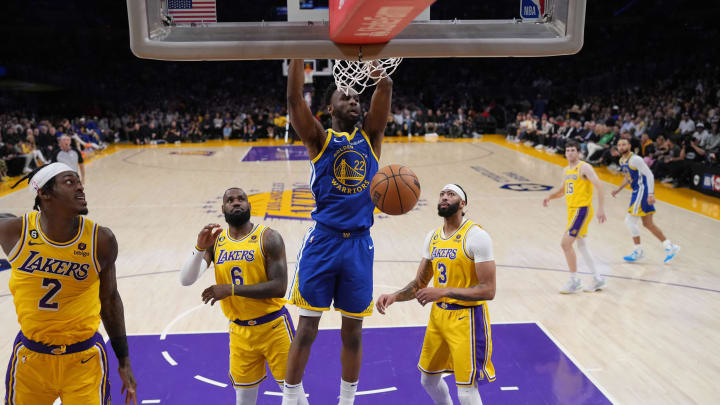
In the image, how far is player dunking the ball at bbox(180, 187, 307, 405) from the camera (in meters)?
3.65

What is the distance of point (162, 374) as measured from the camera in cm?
477

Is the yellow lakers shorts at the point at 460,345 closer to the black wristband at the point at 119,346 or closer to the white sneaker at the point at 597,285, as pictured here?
the black wristband at the point at 119,346

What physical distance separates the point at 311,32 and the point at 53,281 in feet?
5.95

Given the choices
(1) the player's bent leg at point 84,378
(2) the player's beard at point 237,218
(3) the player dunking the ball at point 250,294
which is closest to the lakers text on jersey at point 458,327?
(3) the player dunking the ball at point 250,294

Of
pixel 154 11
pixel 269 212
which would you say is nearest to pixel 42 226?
pixel 154 11

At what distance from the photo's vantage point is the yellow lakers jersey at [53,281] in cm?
294

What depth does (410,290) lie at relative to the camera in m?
3.91

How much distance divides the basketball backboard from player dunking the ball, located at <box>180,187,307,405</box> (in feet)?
3.79

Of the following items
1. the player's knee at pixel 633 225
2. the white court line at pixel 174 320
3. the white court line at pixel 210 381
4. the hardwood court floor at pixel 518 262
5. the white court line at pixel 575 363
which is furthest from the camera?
the player's knee at pixel 633 225

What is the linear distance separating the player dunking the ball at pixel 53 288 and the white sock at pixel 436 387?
1946 millimetres

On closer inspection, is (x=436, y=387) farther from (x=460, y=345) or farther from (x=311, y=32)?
(x=311, y=32)

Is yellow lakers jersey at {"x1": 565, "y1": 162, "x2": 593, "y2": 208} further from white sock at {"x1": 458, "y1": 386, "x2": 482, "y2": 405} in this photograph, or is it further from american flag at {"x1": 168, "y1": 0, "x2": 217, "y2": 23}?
american flag at {"x1": 168, "y1": 0, "x2": 217, "y2": 23}

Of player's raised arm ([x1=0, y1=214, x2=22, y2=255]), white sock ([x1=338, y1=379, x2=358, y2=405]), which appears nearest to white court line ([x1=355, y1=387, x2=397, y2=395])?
white sock ([x1=338, y1=379, x2=358, y2=405])

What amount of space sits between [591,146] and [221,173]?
10.4 m
